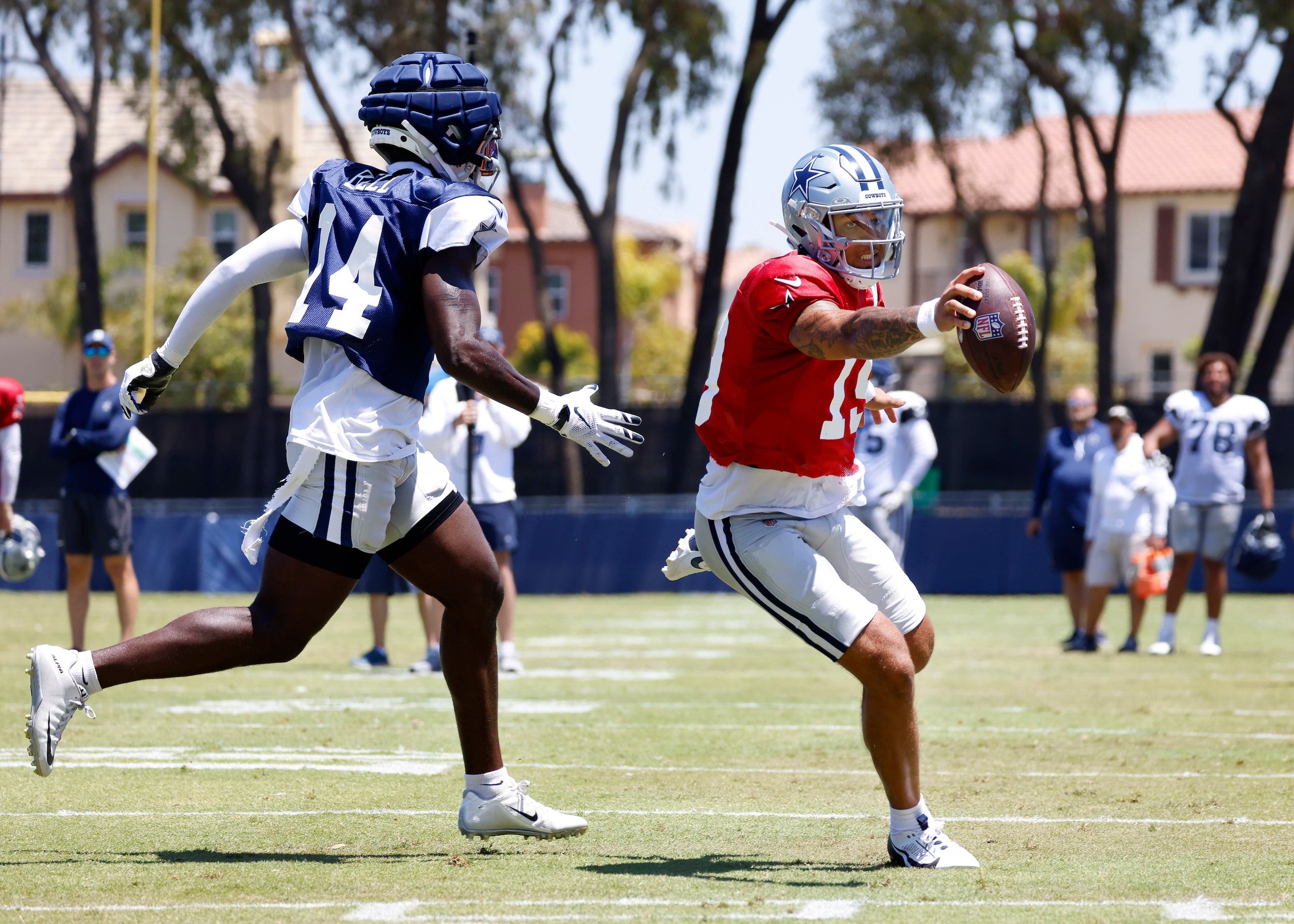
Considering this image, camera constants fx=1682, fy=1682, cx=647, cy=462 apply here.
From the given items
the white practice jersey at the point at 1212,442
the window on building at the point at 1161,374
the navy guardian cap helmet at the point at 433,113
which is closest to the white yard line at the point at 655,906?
the navy guardian cap helmet at the point at 433,113

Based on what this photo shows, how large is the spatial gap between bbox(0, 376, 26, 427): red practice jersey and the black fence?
20053 millimetres

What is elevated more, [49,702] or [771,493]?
[771,493]

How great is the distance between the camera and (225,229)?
143 feet

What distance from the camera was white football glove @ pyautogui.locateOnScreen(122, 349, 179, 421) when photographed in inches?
200

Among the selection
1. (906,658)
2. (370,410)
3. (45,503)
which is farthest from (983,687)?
(45,503)

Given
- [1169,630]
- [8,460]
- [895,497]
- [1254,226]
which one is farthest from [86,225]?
[1169,630]

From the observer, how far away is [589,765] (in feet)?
22.2

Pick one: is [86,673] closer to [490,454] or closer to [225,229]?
[490,454]

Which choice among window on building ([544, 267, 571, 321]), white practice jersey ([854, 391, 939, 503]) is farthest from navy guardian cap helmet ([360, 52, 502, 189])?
window on building ([544, 267, 571, 321])

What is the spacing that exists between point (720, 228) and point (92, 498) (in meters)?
15.9

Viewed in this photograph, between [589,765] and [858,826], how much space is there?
5.27 ft

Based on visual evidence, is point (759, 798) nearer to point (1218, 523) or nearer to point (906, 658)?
point (906, 658)

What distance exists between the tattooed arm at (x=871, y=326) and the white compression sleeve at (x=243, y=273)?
4.89ft

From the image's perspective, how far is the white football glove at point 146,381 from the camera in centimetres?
507
